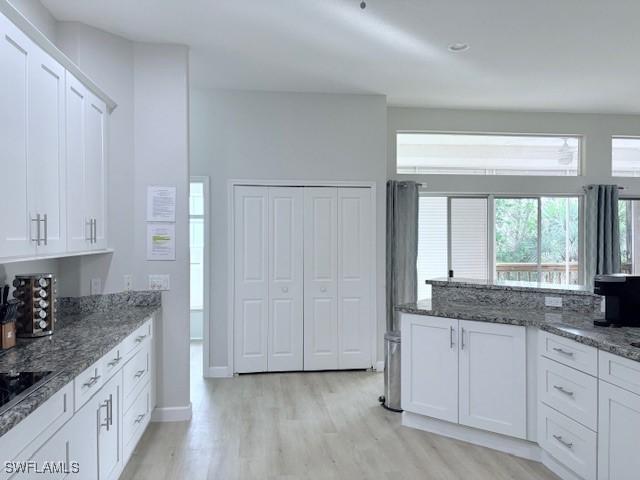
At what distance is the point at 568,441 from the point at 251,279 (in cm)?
314

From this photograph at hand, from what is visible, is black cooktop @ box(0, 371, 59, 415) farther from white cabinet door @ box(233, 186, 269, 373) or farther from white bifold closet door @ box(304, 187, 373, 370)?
white bifold closet door @ box(304, 187, 373, 370)

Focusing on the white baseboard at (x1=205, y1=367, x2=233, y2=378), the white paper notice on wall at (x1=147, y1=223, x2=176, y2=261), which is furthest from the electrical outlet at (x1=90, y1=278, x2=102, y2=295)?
the white baseboard at (x1=205, y1=367, x2=233, y2=378)

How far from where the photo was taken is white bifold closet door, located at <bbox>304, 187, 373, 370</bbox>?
4758mm

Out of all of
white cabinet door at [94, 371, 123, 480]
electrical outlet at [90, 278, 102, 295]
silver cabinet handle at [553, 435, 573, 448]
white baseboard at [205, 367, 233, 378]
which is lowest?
white baseboard at [205, 367, 233, 378]

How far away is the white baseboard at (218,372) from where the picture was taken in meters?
4.60

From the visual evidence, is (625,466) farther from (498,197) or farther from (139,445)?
(498,197)

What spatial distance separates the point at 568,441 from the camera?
2531mm

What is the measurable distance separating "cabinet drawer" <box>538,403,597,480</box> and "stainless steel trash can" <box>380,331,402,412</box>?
3.92ft

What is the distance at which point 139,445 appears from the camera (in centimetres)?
306

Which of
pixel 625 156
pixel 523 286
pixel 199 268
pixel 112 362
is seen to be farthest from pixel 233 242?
pixel 625 156

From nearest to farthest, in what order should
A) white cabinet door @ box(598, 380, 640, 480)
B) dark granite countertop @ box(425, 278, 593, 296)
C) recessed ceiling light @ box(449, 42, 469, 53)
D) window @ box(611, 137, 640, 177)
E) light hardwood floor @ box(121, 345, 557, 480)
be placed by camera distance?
white cabinet door @ box(598, 380, 640, 480) < light hardwood floor @ box(121, 345, 557, 480) < dark granite countertop @ box(425, 278, 593, 296) < recessed ceiling light @ box(449, 42, 469, 53) < window @ box(611, 137, 640, 177)

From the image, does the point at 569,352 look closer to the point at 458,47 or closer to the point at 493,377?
the point at 493,377

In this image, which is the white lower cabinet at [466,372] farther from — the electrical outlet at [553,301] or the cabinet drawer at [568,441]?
the electrical outlet at [553,301]

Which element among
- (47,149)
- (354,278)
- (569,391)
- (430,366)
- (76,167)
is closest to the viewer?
(47,149)
